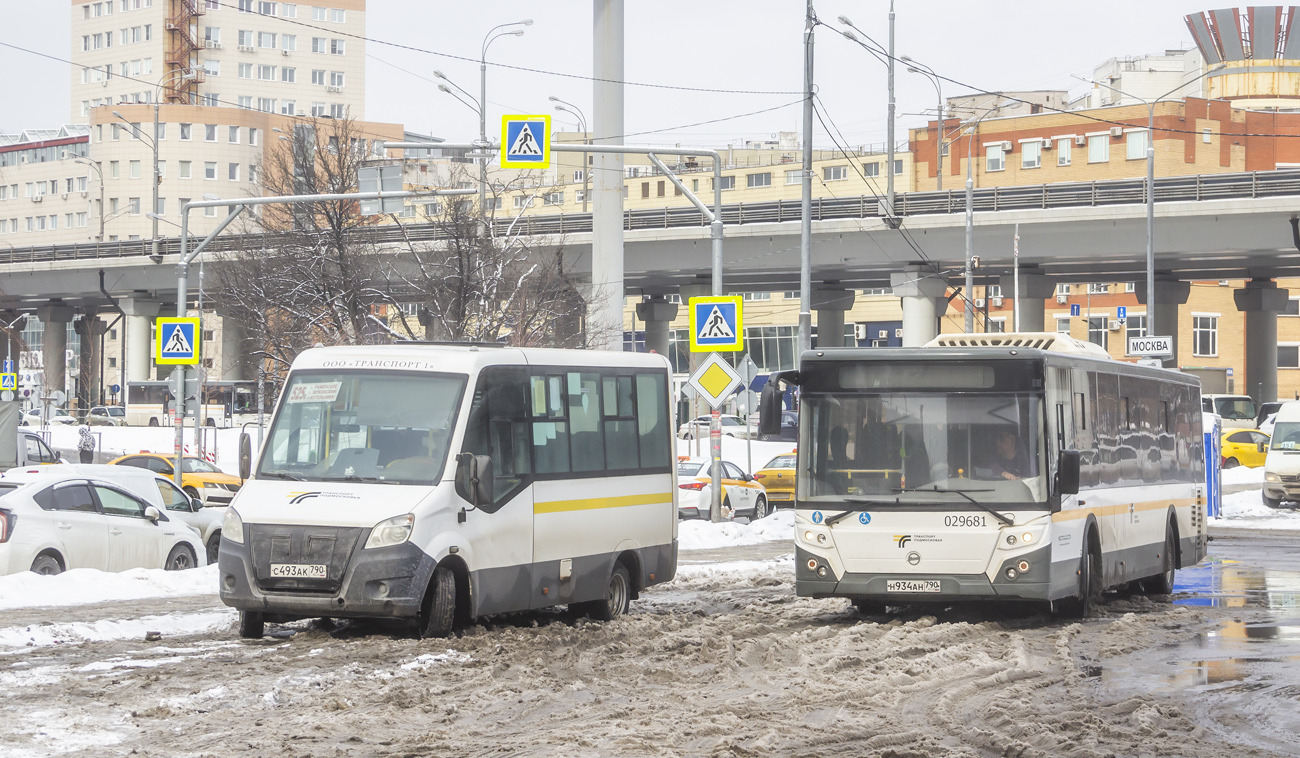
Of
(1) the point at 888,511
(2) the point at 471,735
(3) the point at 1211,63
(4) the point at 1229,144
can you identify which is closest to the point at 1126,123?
(4) the point at 1229,144

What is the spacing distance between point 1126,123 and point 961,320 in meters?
16.5

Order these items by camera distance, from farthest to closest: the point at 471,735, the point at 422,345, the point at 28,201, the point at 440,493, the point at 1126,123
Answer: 1. the point at 28,201
2. the point at 1126,123
3. the point at 422,345
4. the point at 440,493
5. the point at 471,735

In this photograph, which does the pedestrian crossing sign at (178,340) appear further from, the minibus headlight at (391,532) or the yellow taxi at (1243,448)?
the yellow taxi at (1243,448)

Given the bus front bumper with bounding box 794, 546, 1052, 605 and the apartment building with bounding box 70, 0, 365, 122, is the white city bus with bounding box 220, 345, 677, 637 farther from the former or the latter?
the apartment building with bounding box 70, 0, 365, 122

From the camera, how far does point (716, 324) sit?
2761 cm

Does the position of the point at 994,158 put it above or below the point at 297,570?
above

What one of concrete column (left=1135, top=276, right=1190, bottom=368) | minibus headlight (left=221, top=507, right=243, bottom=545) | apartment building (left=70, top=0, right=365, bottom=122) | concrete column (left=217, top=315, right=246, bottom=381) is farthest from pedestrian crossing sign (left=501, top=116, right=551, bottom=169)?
apartment building (left=70, top=0, right=365, bottom=122)

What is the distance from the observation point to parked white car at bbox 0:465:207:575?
687 inches

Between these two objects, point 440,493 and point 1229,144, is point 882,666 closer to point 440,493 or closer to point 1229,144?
point 440,493

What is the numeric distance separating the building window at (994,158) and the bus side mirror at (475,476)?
91099 mm

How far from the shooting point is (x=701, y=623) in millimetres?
14484

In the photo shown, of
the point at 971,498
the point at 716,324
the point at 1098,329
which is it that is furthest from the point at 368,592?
the point at 1098,329

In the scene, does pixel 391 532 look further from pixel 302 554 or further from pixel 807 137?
pixel 807 137

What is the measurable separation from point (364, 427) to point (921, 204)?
147 ft
